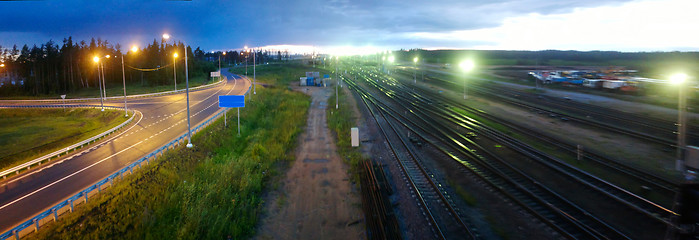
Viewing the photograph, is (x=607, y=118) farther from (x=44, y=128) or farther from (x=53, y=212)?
(x=44, y=128)

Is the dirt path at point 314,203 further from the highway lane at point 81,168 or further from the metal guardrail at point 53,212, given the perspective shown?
the highway lane at point 81,168

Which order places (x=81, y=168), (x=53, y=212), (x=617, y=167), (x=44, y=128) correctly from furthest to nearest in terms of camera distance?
(x=44, y=128) → (x=81, y=168) → (x=617, y=167) → (x=53, y=212)

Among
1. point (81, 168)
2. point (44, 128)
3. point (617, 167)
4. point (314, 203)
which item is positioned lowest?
point (314, 203)

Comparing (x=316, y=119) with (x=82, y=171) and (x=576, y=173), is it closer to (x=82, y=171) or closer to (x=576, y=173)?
(x=82, y=171)

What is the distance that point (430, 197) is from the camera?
14398mm

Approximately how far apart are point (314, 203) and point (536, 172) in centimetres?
1004

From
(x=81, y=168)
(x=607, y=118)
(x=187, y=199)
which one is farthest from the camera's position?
(x=607, y=118)

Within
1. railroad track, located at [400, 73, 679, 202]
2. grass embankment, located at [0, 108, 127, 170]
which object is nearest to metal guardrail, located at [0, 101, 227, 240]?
grass embankment, located at [0, 108, 127, 170]

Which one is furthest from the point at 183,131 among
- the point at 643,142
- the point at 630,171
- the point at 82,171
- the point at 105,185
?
the point at 643,142

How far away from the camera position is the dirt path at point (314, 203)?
40.6 feet

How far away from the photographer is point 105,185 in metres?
17.4

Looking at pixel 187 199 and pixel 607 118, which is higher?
pixel 607 118

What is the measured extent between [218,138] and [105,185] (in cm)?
977

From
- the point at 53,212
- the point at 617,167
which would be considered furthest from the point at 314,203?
the point at 617,167
